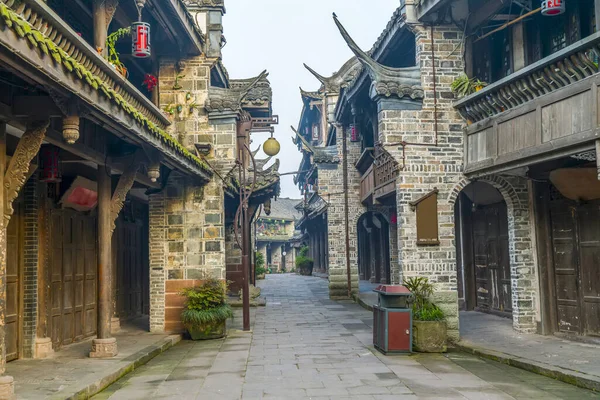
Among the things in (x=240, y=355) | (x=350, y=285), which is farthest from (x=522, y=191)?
(x=350, y=285)

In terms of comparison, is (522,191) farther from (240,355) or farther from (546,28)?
(240,355)

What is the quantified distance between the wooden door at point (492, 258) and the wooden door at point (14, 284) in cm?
925

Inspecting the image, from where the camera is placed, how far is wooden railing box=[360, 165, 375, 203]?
1622 cm

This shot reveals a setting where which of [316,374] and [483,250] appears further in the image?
[483,250]

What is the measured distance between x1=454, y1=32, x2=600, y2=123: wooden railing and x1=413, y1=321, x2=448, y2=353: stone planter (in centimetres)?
358

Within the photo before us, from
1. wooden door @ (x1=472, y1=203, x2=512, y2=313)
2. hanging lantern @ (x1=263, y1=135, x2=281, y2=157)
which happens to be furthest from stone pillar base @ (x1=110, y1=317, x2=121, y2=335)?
wooden door @ (x1=472, y1=203, x2=512, y2=313)

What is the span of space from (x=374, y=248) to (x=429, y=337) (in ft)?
47.9

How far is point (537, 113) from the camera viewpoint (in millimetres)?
8977

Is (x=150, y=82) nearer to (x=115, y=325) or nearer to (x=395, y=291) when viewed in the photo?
(x=115, y=325)

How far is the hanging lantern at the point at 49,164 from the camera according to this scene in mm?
8594

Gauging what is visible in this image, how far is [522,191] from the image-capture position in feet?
36.9

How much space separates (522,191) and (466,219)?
3.59 meters

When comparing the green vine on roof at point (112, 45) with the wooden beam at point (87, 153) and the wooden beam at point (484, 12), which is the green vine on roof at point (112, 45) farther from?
the wooden beam at point (484, 12)

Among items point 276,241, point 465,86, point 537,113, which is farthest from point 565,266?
Result: point 276,241
